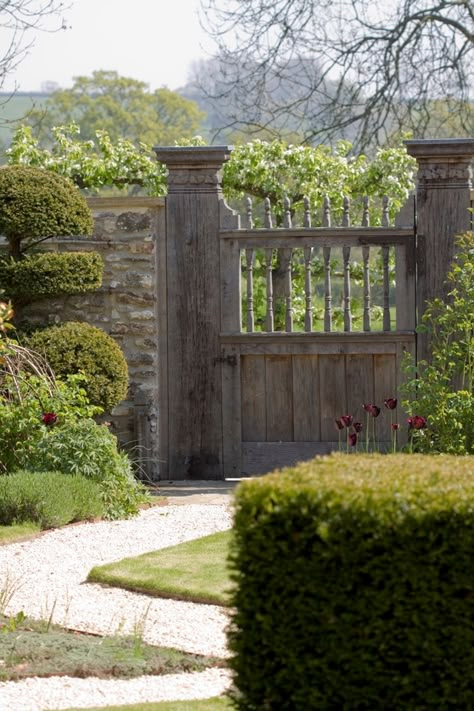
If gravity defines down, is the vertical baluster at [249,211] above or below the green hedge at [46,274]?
above

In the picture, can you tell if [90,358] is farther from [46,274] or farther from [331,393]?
[331,393]

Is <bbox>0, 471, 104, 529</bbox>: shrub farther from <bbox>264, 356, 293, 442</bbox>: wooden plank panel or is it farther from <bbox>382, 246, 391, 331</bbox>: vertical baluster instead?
<bbox>382, 246, 391, 331</bbox>: vertical baluster

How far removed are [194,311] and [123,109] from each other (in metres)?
51.6

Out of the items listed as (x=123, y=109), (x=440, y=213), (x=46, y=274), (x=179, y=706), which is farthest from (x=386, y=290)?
(x=123, y=109)

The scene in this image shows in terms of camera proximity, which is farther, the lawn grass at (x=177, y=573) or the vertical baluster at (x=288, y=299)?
the vertical baluster at (x=288, y=299)

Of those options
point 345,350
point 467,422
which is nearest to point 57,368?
point 345,350

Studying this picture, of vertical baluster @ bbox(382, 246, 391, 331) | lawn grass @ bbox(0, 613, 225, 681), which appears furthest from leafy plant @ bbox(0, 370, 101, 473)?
lawn grass @ bbox(0, 613, 225, 681)

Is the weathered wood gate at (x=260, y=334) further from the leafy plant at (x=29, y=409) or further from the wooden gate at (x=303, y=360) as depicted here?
the leafy plant at (x=29, y=409)

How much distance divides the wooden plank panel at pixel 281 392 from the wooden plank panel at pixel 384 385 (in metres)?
0.65

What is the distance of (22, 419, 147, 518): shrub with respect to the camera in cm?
715

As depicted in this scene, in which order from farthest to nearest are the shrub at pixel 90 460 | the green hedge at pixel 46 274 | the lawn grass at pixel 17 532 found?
1. the green hedge at pixel 46 274
2. the shrub at pixel 90 460
3. the lawn grass at pixel 17 532

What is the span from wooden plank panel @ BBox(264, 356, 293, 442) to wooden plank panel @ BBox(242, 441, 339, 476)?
70 mm

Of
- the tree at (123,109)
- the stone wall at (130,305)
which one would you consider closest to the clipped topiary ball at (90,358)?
the stone wall at (130,305)

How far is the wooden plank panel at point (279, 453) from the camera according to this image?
8.56m
